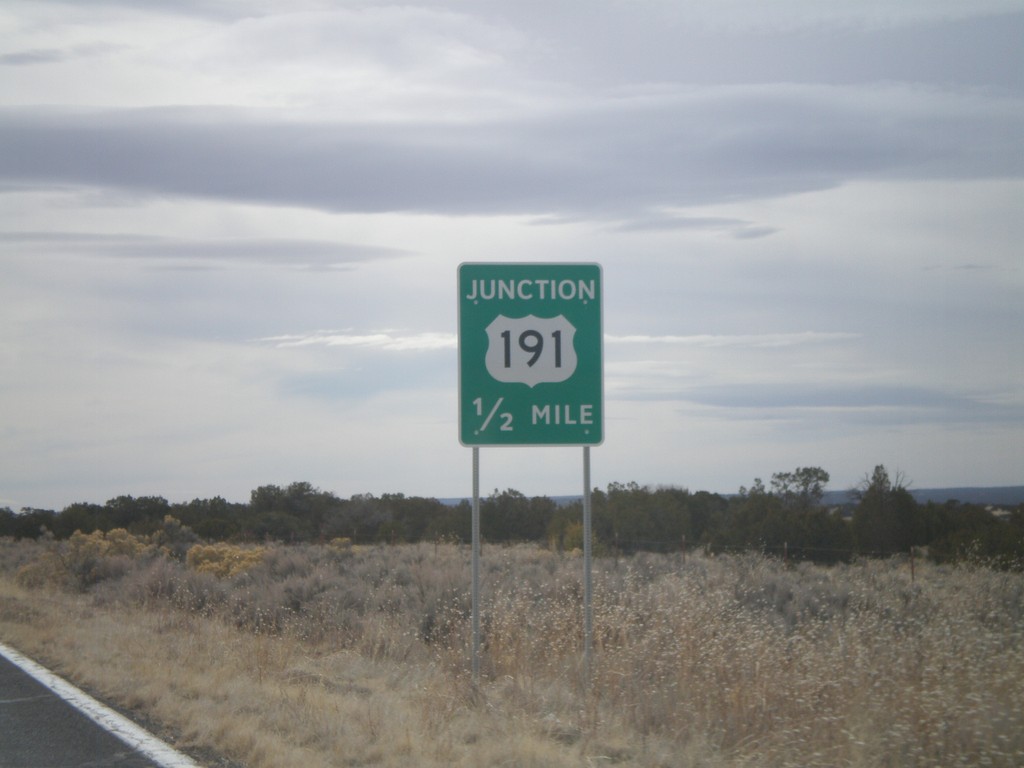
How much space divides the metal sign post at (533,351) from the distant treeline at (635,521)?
13.6m

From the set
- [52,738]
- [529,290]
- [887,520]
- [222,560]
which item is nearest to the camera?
[52,738]

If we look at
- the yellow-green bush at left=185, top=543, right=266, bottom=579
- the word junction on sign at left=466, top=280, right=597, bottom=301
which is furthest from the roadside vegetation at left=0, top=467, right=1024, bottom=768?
the word junction on sign at left=466, top=280, right=597, bottom=301

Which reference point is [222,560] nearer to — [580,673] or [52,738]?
[52,738]

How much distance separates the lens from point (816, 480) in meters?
53.1

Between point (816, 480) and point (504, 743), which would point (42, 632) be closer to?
point (504, 743)

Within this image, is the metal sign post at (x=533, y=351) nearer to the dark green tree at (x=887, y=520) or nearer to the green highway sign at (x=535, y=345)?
the green highway sign at (x=535, y=345)

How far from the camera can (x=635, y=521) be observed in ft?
134

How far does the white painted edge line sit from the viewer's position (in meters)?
7.62

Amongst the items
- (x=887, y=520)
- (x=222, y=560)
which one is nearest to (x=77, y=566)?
(x=222, y=560)

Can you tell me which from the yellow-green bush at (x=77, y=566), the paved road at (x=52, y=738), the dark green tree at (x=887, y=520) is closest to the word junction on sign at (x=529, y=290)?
the paved road at (x=52, y=738)

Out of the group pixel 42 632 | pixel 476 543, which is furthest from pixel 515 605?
pixel 42 632

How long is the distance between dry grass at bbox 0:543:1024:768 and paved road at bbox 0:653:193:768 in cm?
56

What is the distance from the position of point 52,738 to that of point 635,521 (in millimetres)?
33804

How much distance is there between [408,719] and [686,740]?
2.25 meters
